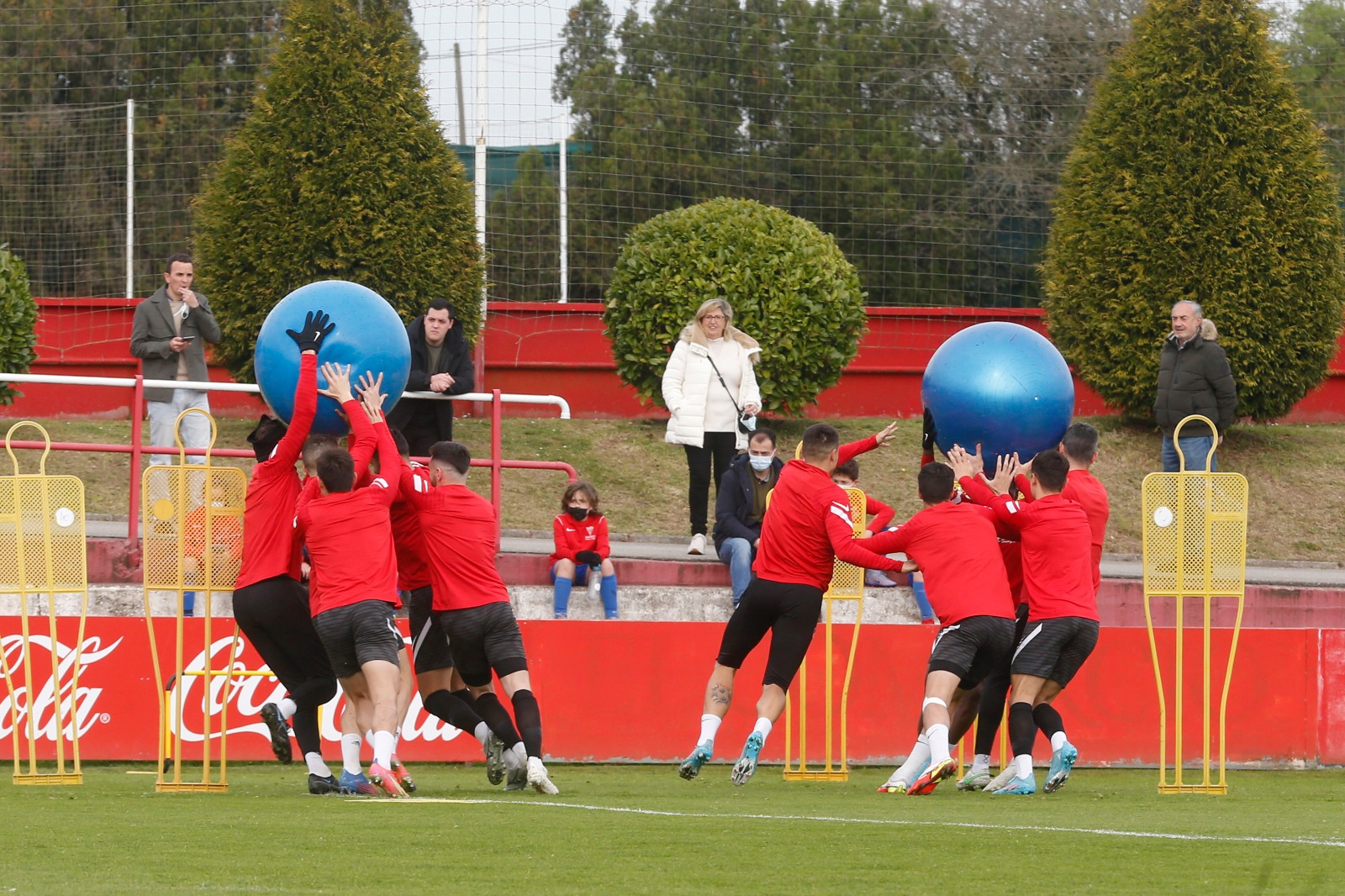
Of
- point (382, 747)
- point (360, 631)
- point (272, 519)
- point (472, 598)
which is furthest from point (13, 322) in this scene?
point (382, 747)

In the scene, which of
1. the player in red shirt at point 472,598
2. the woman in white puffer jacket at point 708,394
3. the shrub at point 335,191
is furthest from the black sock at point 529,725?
the shrub at point 335,191

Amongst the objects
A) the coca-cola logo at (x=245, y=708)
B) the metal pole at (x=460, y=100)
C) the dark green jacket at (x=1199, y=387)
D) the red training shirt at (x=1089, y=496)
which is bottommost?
the coca-cola logo at (x=245, y=708)

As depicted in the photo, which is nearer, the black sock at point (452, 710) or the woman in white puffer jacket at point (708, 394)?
the black sock at point (452, 710)

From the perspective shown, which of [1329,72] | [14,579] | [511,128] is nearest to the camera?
[14,579]

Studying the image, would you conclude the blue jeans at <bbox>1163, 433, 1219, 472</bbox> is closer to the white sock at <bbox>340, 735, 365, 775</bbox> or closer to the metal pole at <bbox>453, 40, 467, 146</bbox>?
the white sock at <bbox>340, 735, 365, 775</bbox>

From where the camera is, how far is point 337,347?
28.2 feet

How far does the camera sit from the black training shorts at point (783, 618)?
8.90 m

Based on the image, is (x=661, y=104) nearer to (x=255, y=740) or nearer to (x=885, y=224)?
(x=885, y=224)

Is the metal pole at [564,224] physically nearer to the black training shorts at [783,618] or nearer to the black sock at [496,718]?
the black training shorts at [783,618]

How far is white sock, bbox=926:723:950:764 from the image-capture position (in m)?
8.38

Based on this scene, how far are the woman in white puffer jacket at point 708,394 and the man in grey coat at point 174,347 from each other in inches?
136

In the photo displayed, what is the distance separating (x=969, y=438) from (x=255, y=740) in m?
5.02

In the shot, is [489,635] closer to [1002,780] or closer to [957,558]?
[957,558]

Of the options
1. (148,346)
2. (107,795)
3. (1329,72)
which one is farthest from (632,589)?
(1329,72)
